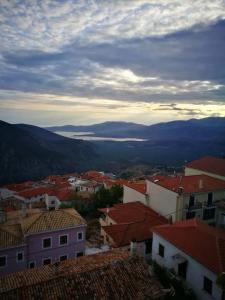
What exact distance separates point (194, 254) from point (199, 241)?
54.2 inches

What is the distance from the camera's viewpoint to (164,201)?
3378 centimetres

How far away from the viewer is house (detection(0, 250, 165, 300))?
14.2m

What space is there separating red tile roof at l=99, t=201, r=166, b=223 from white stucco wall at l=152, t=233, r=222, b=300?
29.0ft

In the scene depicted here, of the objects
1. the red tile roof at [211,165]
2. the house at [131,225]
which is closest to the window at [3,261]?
the house at [131,225]

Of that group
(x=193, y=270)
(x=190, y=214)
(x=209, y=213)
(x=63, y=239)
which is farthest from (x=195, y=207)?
(x=63, y=239)

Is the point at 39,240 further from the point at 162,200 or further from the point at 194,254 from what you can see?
the point at 162,200

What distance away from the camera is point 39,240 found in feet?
86.2

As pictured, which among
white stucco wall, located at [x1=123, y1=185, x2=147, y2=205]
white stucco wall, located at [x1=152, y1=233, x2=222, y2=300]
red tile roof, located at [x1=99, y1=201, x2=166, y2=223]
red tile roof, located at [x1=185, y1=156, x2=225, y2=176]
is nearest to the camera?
white stucco wall, located at [x1=152, y1=233, x2=222, y2=300]

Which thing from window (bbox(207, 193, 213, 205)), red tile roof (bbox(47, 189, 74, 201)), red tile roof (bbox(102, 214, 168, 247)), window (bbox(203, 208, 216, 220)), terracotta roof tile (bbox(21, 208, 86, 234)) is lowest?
red tile roof (bbox(47, 189, 74, 201))

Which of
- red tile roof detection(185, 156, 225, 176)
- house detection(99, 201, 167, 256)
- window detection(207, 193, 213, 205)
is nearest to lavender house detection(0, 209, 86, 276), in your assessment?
house detection(99, 201, 167, 256)

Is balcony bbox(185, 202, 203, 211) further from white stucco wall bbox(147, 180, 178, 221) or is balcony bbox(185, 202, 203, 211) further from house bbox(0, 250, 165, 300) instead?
house bbox(0, 250, 165, 300)

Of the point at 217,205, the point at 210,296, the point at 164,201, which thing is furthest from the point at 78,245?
the point at 217,205

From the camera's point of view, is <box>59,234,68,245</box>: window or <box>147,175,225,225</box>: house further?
<box>147,175,225,225</box>: house

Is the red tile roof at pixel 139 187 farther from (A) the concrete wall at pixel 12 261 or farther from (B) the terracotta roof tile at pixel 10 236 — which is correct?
(A) the concrete wall at pixel 12 261
